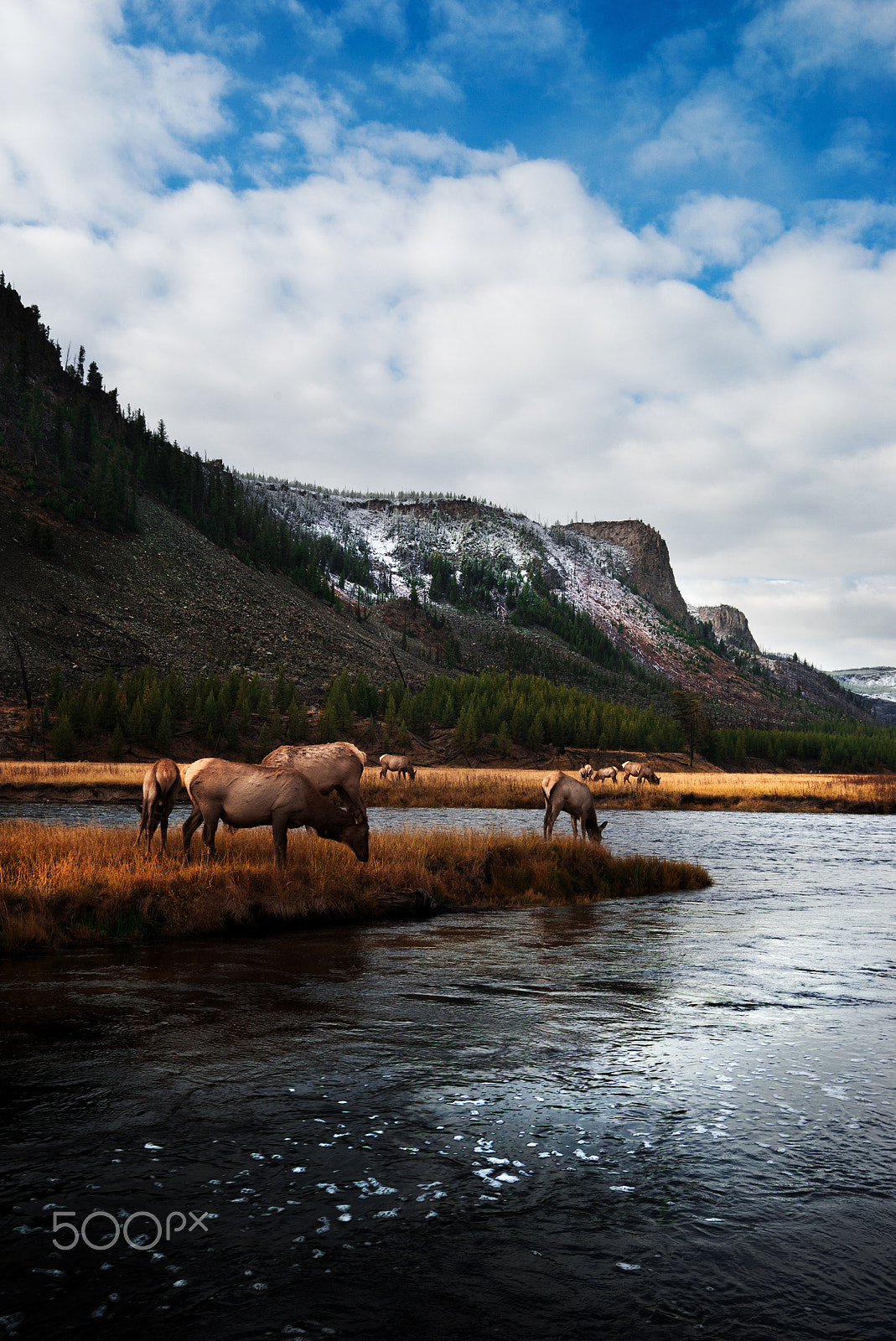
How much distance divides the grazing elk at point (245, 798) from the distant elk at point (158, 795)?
1529mm

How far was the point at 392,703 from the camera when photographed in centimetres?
10025

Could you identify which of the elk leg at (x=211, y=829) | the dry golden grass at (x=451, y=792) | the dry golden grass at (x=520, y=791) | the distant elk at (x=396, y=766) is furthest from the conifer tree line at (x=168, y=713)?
the elk leg at (x=211, y=829)

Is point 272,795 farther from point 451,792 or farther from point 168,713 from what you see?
point 168,713

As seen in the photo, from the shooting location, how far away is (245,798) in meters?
15.9

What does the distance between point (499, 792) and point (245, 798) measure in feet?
141

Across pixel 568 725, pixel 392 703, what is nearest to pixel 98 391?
pixel 392 703

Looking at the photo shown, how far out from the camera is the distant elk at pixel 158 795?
17.7 meters

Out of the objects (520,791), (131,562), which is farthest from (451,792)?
(131,562)

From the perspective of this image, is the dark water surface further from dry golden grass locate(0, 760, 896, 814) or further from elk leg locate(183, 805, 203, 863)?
dry golden grass locate(0, 760, 896, 814)

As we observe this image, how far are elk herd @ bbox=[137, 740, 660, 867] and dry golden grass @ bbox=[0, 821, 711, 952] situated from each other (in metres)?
0.58

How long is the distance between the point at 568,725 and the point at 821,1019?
100 m

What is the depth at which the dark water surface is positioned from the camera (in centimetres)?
389

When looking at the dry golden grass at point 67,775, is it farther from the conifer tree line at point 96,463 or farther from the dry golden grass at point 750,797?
the conifer tree line at point 96,463

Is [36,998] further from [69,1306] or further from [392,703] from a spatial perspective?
[392,703]
